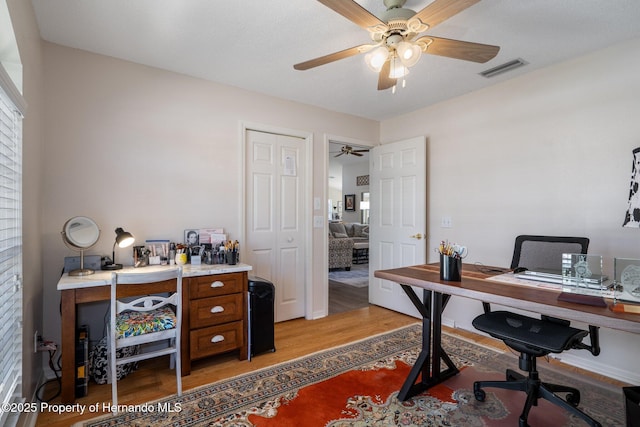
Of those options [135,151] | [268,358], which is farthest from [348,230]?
[135,151]

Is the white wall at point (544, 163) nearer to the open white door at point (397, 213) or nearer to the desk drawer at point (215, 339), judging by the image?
the open white door at point (397, 213)

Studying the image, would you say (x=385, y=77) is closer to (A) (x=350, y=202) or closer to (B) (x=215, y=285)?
(B) (x=215, y=285)

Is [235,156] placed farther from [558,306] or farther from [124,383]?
[558,306]

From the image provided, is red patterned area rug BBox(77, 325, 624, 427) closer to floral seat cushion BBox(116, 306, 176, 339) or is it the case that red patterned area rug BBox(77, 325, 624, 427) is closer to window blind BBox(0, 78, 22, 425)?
floral seat cushion BBox(116, 306, 176, 339)

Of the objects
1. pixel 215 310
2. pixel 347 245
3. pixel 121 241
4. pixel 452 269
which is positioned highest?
pixel 121 241

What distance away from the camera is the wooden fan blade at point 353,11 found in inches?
55.8

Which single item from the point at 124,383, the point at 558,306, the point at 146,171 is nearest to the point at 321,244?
the point at 146,171

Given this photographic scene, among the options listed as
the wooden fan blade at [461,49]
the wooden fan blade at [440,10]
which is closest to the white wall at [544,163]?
the wooden fan blade at [461,49]

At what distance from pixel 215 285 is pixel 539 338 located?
2.10 metres

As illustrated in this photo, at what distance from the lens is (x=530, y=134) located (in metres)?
2.76

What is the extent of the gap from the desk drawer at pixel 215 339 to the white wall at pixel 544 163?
224cm

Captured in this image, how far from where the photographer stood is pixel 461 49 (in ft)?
5.83

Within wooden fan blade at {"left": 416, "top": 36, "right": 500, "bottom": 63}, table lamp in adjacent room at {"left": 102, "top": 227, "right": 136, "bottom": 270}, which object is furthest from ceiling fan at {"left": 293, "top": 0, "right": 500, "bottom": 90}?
table lamp in adjacent room at {"left": 102, "top": 227, "right": 136, "bottom": 270}

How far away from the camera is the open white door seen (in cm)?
353
